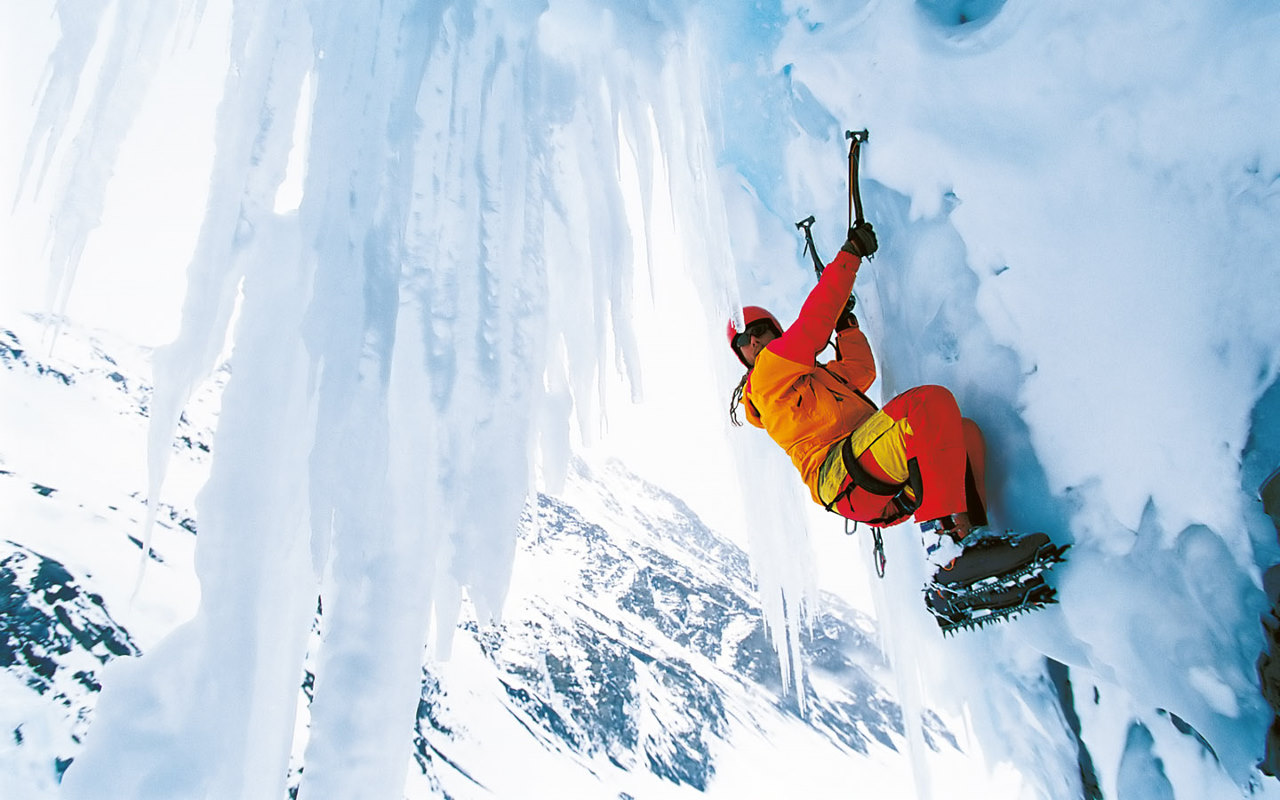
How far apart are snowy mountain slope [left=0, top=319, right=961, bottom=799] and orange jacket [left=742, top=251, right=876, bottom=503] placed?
348cm

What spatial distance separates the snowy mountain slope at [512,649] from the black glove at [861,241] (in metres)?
4.00

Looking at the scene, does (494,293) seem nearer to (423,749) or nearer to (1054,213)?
(1054,213)

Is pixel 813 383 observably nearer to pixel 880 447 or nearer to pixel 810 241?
pixel 880 447

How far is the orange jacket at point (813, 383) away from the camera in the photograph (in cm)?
241

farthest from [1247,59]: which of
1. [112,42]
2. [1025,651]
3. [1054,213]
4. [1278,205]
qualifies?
[112,42]

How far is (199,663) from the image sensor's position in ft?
6.96

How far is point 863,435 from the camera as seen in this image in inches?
94.9

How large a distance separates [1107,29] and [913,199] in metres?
0.87

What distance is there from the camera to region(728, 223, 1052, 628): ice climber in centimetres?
216

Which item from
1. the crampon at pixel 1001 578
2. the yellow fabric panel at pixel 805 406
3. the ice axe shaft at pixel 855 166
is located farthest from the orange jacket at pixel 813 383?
the crampon at pixel 1001 578

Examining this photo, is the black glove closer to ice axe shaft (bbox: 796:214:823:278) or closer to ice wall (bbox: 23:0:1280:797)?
ice wall (bbox: 23:0:1280:797)

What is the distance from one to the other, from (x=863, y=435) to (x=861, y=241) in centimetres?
79

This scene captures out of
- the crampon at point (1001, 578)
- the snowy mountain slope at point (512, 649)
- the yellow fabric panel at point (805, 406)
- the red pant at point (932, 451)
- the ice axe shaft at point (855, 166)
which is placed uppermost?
the snowy mountain slope at point (512, 649)

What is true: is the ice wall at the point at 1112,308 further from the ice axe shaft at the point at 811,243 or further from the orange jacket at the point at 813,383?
the ice axe shaft at the point at 811,243
